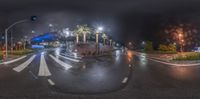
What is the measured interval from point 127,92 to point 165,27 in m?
108

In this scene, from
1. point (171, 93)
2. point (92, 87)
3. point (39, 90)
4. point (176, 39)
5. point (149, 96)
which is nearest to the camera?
point (149, 96)

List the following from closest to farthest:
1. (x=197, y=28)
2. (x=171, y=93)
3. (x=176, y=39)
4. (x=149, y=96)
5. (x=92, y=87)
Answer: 1. (x=149, y=96)
2. (x=171, y=93)
3. (x=92, y=87)
4. (x=176, y=39)
5. (x=197, y=28)

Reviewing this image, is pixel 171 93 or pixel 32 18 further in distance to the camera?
pixel 32 18

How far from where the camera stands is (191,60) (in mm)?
31594

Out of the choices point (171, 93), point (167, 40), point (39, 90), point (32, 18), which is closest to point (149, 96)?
point (171, 93)

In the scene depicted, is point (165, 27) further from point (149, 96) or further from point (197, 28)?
point (149, 96)

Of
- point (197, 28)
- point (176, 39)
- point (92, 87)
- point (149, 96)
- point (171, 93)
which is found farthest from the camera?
point (197, 28)

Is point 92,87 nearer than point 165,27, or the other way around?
point 92,87

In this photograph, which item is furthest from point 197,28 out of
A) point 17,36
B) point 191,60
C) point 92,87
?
point 92,87

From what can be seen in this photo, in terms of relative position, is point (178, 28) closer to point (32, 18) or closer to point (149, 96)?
point (32, 18)

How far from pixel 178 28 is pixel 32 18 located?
3367 inches

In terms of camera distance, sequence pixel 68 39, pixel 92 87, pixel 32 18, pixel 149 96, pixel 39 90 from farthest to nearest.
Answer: pixel 68 39 → pixel 32 18 → pixel 92 87 → pixel 39 90 → pixel 149 96

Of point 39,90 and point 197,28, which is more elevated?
point 197,28

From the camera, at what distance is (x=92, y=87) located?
480 inches
